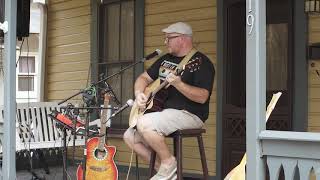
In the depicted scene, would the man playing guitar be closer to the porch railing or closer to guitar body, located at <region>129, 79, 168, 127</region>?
guitar body, located at <region>129, 79, 168, 127</region>

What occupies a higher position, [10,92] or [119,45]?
[119,45]

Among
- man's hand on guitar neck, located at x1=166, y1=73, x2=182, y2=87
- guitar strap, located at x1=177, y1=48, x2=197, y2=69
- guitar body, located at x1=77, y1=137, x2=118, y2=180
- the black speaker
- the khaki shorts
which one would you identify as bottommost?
guitar body, located at x1=77, y1=137, x2=118, y2=180

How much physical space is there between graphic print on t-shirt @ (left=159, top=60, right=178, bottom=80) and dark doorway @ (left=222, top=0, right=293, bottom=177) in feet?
4.08

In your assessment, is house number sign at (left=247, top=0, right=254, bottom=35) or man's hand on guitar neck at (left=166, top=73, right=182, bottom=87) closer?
house number sign at (left=247, top=0, right=254, bottom=35)

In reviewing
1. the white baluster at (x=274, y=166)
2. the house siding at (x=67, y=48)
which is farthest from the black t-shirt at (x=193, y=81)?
the house siding at (x=67, y=48)

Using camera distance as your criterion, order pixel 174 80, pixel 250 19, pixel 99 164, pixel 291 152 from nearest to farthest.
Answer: pixel 291 152
pixel 250 19
pixel 174 80
pixel 99 164

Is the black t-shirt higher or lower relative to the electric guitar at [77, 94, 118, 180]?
higher

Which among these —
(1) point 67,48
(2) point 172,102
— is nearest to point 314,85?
(2) point 172,102

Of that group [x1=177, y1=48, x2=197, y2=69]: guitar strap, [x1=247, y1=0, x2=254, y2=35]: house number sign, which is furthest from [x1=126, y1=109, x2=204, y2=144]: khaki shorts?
[x1=247, y1=0, x2=254, y2=35]: house number sign

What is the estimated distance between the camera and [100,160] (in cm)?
488

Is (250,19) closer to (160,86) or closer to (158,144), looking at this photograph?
(160,86)

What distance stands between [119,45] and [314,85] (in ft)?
9.04

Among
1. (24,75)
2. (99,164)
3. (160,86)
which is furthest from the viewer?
(24,75)

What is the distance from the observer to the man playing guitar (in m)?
4.08
